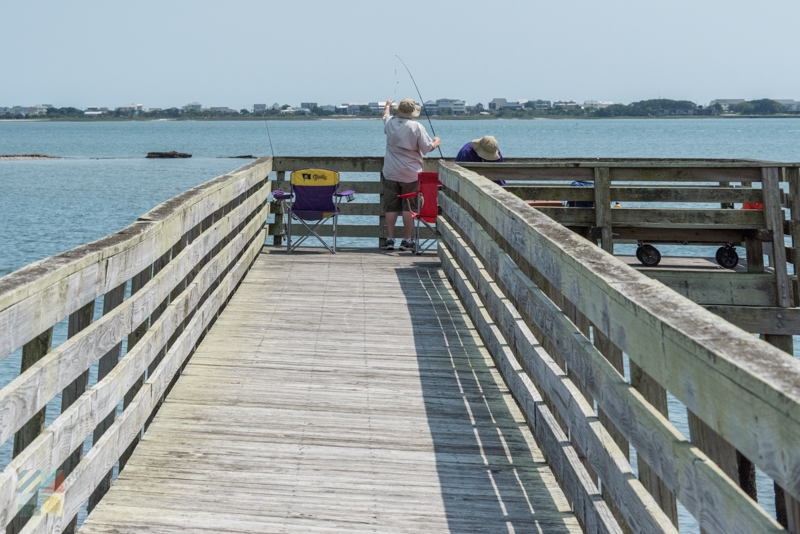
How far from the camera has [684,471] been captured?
1763 mm

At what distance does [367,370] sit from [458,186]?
2226mm

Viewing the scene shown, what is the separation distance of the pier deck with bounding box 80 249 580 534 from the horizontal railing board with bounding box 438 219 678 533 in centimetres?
35

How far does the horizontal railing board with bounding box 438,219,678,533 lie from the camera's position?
2.05m

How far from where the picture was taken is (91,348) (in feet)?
8.92

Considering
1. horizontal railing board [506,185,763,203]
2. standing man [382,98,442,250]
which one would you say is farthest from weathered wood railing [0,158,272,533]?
standing man [382,98,442,250]

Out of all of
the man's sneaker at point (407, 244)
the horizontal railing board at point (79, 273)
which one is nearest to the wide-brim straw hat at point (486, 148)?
the man's sneaker at point (407, 244)

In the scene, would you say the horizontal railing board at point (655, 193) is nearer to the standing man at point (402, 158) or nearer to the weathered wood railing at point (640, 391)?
the standing man at point (402, 158)

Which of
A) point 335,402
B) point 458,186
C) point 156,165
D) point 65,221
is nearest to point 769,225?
point 458,186

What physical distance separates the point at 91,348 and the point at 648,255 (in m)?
6.93

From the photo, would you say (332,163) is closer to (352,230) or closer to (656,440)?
(352,230)

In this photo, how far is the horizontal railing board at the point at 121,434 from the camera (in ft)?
8.01

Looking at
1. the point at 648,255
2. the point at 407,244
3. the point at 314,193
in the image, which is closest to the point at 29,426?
the point at 314,193

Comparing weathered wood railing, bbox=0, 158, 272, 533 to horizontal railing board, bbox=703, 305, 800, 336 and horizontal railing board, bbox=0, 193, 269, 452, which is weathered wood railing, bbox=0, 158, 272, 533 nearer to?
horizontal railing board, bbox=0, 193, 269, 452

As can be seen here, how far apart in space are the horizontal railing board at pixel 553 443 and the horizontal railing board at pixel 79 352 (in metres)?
1.68
